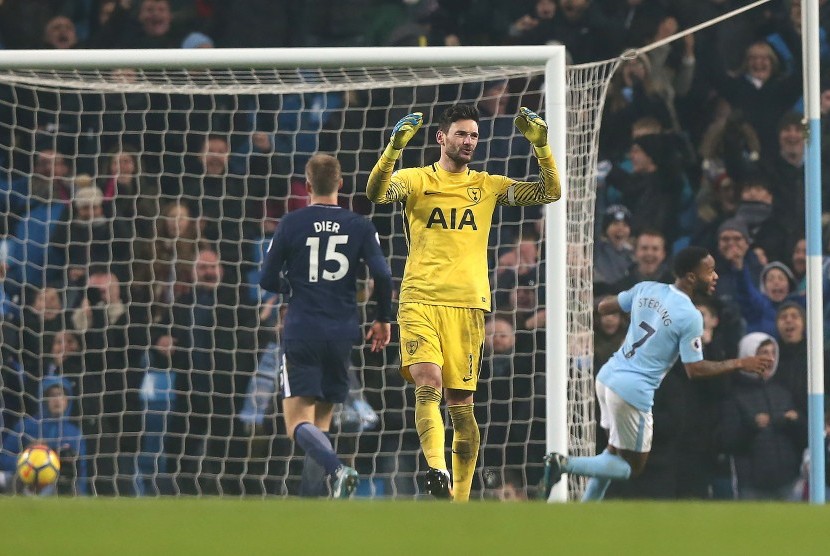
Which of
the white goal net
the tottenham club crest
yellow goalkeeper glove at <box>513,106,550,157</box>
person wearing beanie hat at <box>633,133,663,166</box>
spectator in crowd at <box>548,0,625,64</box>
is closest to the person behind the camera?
yellow goalkeeper glove at <box>513,106,550,157</box>

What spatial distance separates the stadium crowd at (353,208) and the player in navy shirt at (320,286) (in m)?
1.34

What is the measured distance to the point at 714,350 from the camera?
961cm

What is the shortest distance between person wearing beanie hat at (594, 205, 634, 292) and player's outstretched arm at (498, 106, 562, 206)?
2206mm

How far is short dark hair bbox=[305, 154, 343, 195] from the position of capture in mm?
7750

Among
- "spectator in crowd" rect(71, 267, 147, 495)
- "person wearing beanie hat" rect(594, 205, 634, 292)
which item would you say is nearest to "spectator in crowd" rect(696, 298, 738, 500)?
"person wearing beanie hat" rect(594, 205, 634, 292)

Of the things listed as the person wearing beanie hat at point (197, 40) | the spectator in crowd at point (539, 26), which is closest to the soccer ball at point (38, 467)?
the person wearing beanie hat at point (197, 40)

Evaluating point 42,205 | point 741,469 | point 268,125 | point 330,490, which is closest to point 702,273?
point 741,469

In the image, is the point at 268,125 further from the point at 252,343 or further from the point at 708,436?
the point at 708,436

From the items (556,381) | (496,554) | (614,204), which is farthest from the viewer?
(614,204)

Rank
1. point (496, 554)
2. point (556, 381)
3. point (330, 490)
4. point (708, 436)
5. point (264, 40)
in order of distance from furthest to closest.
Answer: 1. point (264, 40)
2. point (708, 436)
3. point (556, 381)
4. point (330, 490)
5. point (496, 554)

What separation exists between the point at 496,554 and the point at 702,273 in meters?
5.23

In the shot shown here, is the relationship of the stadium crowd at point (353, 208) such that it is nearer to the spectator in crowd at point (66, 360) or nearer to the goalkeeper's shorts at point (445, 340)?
the spectator in crowd at point (66, 360)

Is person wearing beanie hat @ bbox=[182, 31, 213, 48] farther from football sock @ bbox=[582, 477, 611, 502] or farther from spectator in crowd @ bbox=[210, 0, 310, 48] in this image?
football sock @ bbox=[582, 477, 611, 502]

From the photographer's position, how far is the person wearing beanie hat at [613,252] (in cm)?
972
